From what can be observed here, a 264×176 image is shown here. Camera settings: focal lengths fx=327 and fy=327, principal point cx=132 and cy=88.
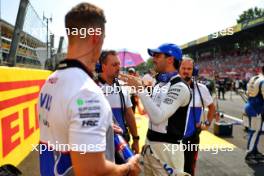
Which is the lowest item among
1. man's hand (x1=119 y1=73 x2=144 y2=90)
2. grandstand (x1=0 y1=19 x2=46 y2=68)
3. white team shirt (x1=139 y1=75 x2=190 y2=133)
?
white team shirt (x1=139 y1=75 x2=190 y2=133)

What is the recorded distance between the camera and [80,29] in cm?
151

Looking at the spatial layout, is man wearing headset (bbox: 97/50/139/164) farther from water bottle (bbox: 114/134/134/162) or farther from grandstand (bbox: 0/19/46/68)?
grandstand (bbox: 0/19/46/68)

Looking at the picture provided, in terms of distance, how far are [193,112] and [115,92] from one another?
3.30ft

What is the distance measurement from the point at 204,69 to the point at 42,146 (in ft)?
166

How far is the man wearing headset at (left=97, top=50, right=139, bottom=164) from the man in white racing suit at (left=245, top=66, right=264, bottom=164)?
2.96 meters

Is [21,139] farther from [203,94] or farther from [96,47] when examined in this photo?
[96,47]

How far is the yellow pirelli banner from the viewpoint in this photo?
13.6ft

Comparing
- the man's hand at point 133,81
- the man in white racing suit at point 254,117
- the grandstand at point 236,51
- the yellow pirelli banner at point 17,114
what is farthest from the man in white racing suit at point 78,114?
the grandstand at point 236,51

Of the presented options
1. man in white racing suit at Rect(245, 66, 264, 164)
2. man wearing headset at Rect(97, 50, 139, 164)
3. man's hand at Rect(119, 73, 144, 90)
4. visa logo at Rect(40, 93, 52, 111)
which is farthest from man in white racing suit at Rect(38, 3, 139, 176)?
man in white racing suit at Rect(245, 66, 264, 164)

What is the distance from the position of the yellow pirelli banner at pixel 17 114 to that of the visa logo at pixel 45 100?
2.66 m

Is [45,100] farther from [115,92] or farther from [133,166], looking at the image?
[115,92]

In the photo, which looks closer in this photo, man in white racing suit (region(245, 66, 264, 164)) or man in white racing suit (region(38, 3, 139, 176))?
man in white racing suit (region(38, 3, 139, 176))

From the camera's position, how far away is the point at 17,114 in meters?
4.78

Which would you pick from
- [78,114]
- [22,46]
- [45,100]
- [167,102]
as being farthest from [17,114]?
[78,114]
